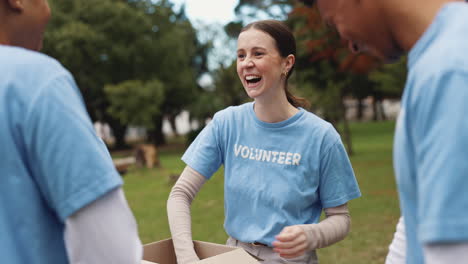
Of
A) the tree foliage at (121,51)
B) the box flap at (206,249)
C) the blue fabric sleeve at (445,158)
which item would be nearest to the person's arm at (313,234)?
the box flap at (206,249)

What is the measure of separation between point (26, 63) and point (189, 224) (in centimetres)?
141

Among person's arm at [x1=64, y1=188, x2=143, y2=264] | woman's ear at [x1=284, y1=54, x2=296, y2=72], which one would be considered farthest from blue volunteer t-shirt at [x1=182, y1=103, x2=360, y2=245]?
person's arm at [x1=64, y1=188, x2=143, y2=264]

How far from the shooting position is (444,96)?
36.1 inches

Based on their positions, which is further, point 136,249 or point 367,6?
point 136,249

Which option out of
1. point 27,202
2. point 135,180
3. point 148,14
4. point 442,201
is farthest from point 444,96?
point 148,14

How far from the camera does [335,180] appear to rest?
238 centimetres

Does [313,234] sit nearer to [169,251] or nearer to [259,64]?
[169,251]

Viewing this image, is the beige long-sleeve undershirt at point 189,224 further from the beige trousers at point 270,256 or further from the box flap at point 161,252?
the beige trousers at point 270,256

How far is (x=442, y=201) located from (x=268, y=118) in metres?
1.71

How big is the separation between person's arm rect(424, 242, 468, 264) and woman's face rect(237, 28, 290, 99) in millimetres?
1701

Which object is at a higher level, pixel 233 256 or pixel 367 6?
pixel 367 6

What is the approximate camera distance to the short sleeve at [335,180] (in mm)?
2365

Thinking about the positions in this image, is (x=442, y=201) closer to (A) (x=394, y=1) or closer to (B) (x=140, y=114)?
(A) (x=394, y=1)

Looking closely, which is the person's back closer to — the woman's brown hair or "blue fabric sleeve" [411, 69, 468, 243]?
"blue fabric sleeve" [411, 69, 468, 243]
